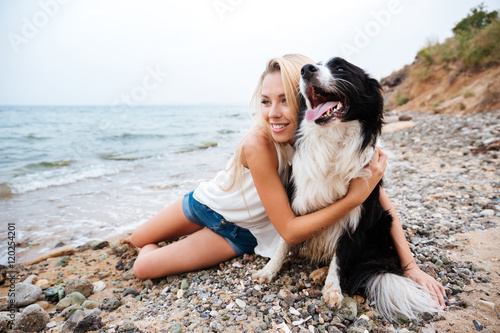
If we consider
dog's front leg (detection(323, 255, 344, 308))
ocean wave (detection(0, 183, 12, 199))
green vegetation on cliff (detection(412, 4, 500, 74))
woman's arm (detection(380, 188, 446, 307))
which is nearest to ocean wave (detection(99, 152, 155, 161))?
ocean wave (detection(0, 183, 12, 199))

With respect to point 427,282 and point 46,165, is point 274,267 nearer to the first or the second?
point 427,282

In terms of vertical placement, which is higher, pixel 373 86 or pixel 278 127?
pixel 373 86

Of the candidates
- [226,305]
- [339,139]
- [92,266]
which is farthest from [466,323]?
[92,266]

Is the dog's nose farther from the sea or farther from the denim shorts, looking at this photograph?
the sea

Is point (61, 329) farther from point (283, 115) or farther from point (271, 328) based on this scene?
point (283, 115)

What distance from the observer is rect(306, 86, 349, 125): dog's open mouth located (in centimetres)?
160

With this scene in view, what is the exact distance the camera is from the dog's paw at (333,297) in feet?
5.63

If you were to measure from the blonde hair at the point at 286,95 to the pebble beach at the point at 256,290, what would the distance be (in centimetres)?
86

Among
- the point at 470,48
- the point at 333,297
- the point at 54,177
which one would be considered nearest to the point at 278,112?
the point at 333,297

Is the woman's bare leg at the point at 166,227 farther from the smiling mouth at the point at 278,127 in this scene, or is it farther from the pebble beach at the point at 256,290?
the smiling mouth at the point at 278,127

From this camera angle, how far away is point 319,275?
6.47 ft

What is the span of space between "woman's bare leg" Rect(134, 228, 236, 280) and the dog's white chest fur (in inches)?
35.4

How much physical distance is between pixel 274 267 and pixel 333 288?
45cm

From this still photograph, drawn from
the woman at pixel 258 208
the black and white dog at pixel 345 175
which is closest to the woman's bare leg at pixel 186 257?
the woman at pixel 258 208
